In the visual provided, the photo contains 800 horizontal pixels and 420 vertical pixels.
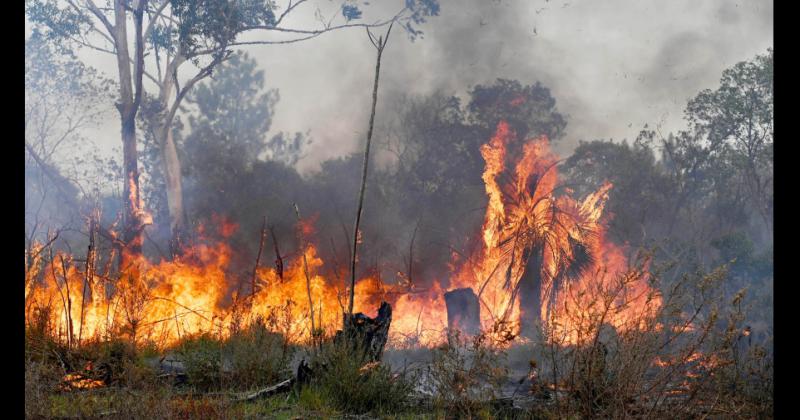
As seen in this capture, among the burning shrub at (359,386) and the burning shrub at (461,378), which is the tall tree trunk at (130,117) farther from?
the burning shrub at (461,378)

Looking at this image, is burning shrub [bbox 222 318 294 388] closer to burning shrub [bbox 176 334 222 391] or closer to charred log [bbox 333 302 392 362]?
burning shrub [bbox 176 334 222 391]

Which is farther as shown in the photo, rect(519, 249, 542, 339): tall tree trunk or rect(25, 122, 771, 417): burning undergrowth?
rect(519, 249, 542, 339): tall tree trunk

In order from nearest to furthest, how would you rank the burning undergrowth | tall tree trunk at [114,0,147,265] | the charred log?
the burning undergrowth, the charred log, tall tree trunk at [114,0,147,265]

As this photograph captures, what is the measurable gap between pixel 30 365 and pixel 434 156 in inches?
861

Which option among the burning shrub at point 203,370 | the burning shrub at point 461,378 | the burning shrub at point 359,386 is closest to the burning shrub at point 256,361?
the burning shrub at point 203,370

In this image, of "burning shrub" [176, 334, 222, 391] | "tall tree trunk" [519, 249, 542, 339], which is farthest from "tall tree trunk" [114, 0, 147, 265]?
"burning shrub" [176, 334, 222, 391]

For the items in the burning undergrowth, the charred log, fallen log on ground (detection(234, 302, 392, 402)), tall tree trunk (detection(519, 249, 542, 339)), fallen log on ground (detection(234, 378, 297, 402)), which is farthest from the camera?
tall tree trunk (detection(519, 249, 542, 339))

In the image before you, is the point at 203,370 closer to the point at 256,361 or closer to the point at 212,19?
the point at 256,361

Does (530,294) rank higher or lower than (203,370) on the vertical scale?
higher

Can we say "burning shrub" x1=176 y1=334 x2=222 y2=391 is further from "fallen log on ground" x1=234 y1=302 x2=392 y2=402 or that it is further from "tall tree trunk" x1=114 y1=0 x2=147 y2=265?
"tall tree trunk" x1=114 y1=0 x2=147 y2=265

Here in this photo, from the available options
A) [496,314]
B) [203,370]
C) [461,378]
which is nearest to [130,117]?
[496,314]

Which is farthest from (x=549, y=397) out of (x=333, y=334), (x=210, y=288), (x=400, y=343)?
(x=210, y=288)

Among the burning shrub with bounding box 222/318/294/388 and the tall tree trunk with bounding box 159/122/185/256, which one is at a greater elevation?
the tall tree trunk with bounding box 159/122/185/256

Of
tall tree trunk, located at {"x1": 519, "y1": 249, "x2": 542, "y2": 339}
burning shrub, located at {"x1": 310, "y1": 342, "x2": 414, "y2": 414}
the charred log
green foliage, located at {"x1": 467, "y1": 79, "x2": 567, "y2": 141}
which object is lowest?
burning shrub, located at {"x1": 310, "y1": 342, "x2": 414, "y2": 414}
